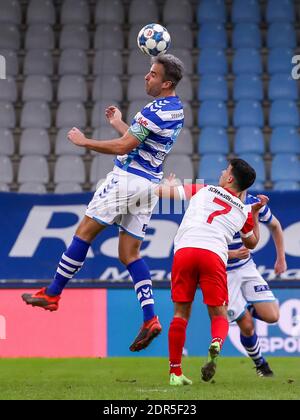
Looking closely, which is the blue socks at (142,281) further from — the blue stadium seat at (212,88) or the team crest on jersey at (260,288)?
the blue stadium seat at (212,88)

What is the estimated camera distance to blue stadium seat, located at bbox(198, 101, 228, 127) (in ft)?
49.3

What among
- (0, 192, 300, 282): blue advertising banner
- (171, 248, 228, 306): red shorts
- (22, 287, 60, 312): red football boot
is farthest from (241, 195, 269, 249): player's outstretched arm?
(0, 192, 300, 282): blue advertising banner

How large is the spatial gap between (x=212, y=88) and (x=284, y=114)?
123 cm

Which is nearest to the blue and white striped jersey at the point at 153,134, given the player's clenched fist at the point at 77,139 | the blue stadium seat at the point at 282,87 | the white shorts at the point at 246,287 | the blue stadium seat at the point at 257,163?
the player's clenched fist at the point at 77,139

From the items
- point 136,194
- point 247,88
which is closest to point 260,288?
point 136,194

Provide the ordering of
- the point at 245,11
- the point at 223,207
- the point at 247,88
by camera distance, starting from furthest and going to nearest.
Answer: the point at 245,11 → the point at 247,88 → the point at 223,207

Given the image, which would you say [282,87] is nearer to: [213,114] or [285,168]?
[213,114]

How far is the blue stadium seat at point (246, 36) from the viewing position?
15.9 metres

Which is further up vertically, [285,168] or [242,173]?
[242,173]

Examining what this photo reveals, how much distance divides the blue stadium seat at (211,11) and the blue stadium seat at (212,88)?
1.25 metres

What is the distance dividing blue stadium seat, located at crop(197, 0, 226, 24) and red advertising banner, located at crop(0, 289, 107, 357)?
22.3 ft

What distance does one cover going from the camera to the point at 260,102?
50.5ft

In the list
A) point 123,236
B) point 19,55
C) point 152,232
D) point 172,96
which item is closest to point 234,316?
point 123,236

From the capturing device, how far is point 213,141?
14.8m
